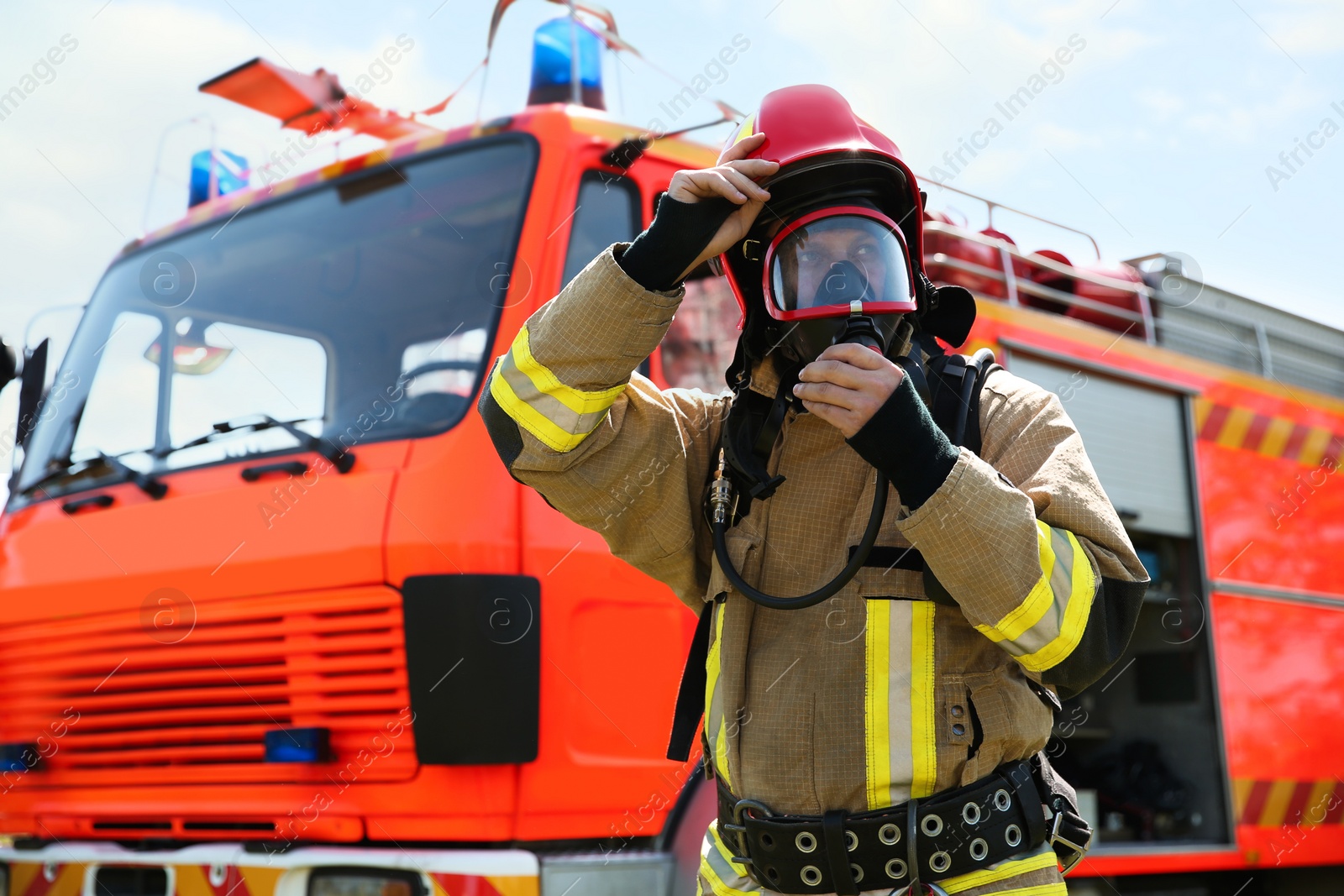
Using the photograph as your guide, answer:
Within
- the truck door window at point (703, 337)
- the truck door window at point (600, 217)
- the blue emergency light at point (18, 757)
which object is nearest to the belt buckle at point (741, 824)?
the truck door window at point (703, 337)

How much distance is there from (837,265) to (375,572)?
1398 mm

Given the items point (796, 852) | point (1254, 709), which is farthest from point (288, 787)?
point (1254, 709)

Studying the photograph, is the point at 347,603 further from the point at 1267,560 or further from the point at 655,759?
the point at 1267,560

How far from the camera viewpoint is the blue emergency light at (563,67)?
3.15 meters

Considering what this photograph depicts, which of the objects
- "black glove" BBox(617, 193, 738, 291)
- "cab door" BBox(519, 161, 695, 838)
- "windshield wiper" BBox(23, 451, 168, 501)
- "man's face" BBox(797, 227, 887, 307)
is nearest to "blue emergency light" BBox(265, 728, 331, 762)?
"cab door" BBox(519, 161, 695, 838)

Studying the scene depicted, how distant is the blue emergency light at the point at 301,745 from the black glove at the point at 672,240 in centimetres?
152

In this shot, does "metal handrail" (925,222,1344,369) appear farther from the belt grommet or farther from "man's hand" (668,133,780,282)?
the belt grommet

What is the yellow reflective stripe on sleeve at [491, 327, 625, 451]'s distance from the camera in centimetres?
172

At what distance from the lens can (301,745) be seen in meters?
2.65

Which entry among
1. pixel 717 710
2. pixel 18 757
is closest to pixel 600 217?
pixel 717 710

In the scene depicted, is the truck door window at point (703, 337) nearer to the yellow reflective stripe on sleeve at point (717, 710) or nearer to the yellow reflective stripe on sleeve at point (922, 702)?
the yellow reflective stripe on sleeve at point (717, 710)

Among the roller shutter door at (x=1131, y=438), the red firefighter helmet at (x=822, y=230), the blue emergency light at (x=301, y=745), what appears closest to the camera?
the red firefighter helmet at (x=822, y=230)

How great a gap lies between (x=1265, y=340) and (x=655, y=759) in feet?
11.9

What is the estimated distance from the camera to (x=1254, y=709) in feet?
14.1
